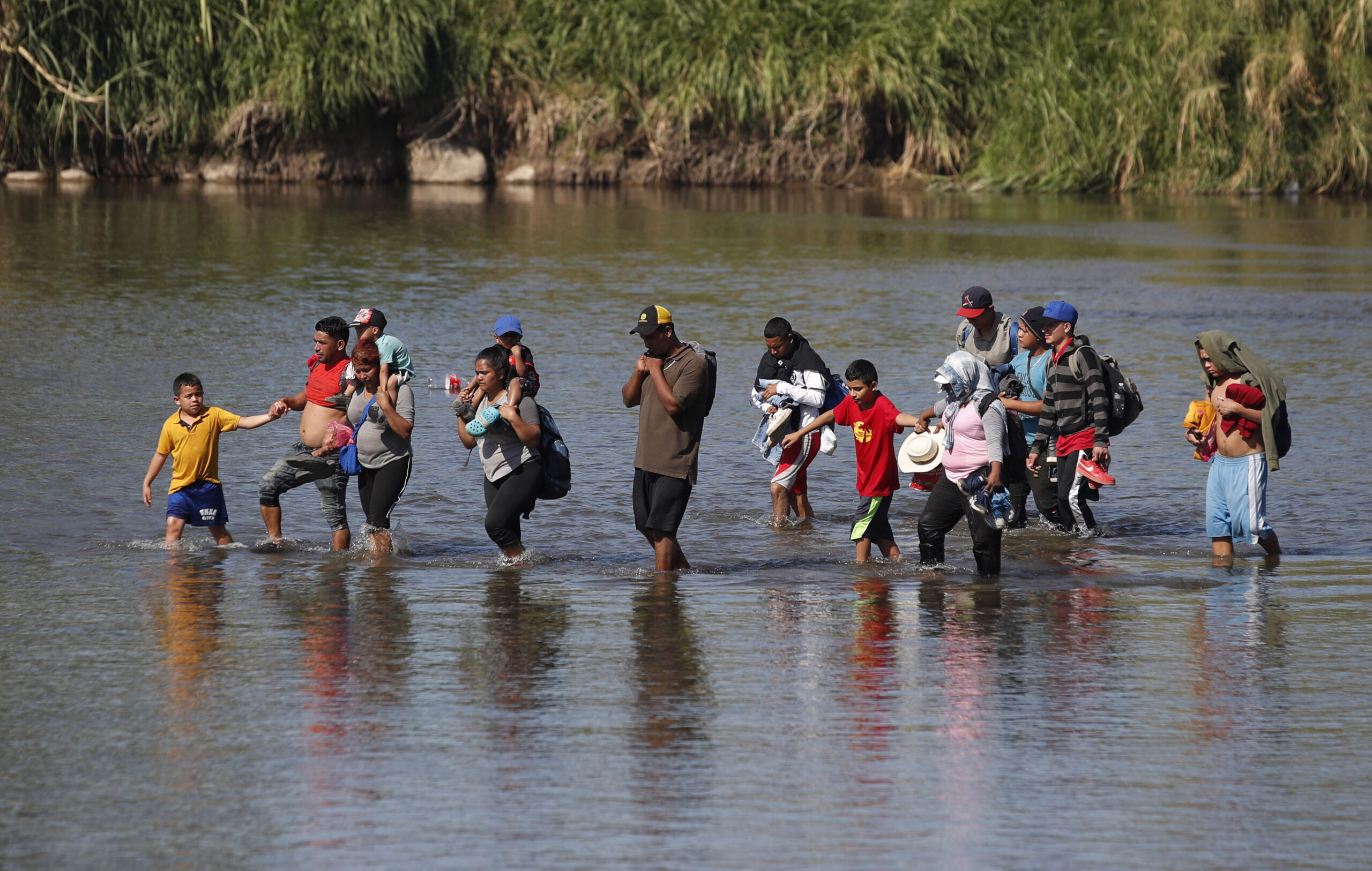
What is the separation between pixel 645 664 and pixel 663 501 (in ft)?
6.31

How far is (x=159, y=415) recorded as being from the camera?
13.7 meters

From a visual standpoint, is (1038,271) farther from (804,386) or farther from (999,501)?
(999,501)

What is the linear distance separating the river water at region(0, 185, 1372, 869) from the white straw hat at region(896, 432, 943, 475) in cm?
62

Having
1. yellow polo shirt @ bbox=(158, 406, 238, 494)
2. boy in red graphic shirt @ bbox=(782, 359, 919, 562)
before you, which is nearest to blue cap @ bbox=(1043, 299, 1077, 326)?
boy in red graphic shirt @ bbox=(782, 359, 919, 562)

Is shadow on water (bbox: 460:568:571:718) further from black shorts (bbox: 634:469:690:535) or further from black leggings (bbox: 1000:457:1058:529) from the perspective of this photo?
black leggings (bbox: 1000:457:1058:529)

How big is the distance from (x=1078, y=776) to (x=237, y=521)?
6.44 m

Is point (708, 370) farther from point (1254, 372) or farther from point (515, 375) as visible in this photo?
point (1254, 372)

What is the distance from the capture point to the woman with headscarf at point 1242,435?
9344 mm

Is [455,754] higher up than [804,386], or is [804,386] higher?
[804,386]

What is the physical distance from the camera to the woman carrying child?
9.65m

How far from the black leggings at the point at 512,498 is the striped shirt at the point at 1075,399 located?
3437mm

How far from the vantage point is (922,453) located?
938 cm

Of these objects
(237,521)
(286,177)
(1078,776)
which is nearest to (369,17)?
(286,177)

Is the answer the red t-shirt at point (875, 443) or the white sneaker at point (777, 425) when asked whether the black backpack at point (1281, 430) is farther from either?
the white sneaker at point (777, 425)
